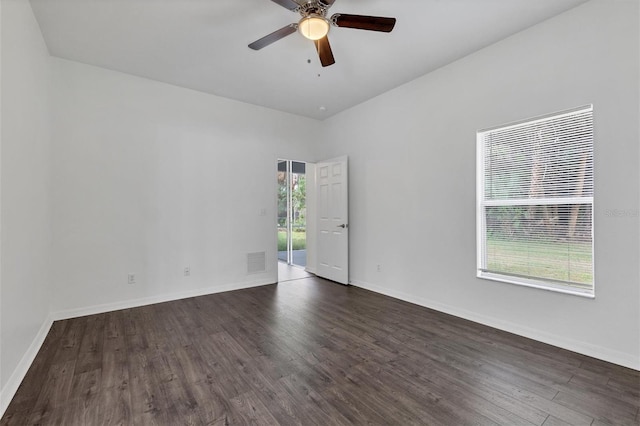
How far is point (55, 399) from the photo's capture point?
195cm

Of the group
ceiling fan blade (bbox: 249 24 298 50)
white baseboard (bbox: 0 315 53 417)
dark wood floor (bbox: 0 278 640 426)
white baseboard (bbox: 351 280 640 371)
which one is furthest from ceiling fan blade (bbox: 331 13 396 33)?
Answer: white baseboard (bbox: 0 315 53 417)

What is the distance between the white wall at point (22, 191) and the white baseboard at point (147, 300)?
30cm

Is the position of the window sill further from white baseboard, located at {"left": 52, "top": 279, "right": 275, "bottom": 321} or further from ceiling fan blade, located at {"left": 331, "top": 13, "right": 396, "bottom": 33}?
white baseboard, located at {"left": 52, "top": 279, "right": 275, "bottom": 321}

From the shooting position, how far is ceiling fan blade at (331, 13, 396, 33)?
2199mm

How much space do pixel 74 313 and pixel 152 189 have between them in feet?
5.65

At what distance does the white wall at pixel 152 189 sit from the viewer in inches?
136

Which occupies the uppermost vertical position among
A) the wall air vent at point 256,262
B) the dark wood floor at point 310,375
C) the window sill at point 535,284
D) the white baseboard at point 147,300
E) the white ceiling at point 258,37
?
the white ceiling at point 258,37

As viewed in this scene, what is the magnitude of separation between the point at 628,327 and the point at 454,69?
3033 mm

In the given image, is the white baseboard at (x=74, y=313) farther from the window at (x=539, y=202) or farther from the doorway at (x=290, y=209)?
the window at (x=539, y=202)

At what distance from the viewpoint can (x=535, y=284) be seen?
114 inches

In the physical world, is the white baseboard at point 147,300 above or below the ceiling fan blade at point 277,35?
below

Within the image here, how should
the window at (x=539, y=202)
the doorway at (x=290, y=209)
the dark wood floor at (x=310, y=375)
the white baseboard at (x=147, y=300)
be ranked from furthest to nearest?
the doorway at (x=290, y=209)
the white baseboard at (x=147, y=300)
the window at (x=539, y=202)
the dark wood floor at (x=310, y=375)

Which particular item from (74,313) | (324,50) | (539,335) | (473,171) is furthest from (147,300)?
(539,335)

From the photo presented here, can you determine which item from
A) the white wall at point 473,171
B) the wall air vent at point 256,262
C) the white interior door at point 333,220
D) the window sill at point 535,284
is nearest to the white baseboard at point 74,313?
the wall air vent at point 256,262
